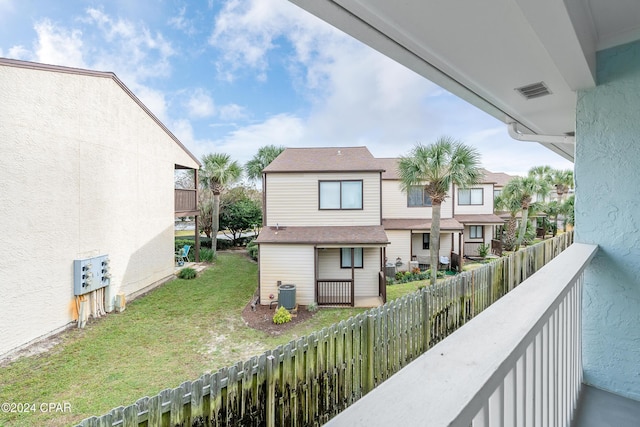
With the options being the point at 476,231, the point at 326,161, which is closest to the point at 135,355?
the point at 326,161

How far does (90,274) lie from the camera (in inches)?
291

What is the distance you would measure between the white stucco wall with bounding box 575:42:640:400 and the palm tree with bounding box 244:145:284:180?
20.2 meters

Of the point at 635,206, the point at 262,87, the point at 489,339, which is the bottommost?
the point at 489,339

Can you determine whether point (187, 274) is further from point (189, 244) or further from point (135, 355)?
point (135, 355)

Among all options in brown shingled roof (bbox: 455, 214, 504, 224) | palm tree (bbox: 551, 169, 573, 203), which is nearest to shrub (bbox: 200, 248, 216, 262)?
brown shingled roof (bbox: 455, 214, 504, 224)

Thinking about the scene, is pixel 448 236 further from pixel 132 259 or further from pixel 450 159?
pixel 132 259

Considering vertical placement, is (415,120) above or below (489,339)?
above

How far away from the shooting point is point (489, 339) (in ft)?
2.23

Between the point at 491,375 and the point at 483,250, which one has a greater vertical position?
the point at 491,375

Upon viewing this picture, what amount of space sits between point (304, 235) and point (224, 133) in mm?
16542

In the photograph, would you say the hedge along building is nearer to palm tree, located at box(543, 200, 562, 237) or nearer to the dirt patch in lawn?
the dirt patch in lawn

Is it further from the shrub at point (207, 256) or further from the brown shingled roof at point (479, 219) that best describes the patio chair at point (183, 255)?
the brown shingled roof at point (479, 219)

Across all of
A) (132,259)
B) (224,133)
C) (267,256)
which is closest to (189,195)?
(132,259)

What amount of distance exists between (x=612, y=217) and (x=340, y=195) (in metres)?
8.02
